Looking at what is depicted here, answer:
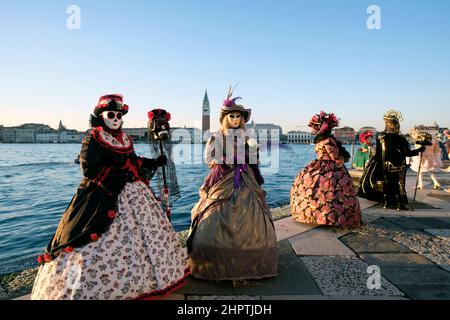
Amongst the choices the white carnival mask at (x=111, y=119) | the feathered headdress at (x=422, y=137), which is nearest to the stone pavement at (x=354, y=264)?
the feathered headdress at (x=422, y=137)

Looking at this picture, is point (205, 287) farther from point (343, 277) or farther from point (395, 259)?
point (395, 259)

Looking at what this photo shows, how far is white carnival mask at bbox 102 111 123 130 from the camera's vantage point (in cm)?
359

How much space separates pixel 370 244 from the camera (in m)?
5.20

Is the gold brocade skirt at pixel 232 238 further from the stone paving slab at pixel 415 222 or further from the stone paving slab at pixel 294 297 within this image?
the stone paving slab at pixel 415 222

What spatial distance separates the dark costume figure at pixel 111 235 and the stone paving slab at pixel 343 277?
1.68m

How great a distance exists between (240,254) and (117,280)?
56.3 inches

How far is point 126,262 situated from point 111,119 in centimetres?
160

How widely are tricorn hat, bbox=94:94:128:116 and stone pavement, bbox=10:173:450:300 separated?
85.9 inches

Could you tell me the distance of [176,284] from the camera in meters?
3.40

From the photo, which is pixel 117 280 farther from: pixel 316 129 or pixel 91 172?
pixel 316 129

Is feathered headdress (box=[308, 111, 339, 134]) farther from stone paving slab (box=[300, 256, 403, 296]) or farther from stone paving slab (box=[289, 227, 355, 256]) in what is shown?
stone paving slab (box=[300, 256, 403, 296])

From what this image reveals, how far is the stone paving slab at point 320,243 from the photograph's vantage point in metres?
4.82

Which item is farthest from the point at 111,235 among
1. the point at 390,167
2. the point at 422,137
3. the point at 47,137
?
the point at 47,137

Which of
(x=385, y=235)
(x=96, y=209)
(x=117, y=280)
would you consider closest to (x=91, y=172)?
(x=96, y=209)
